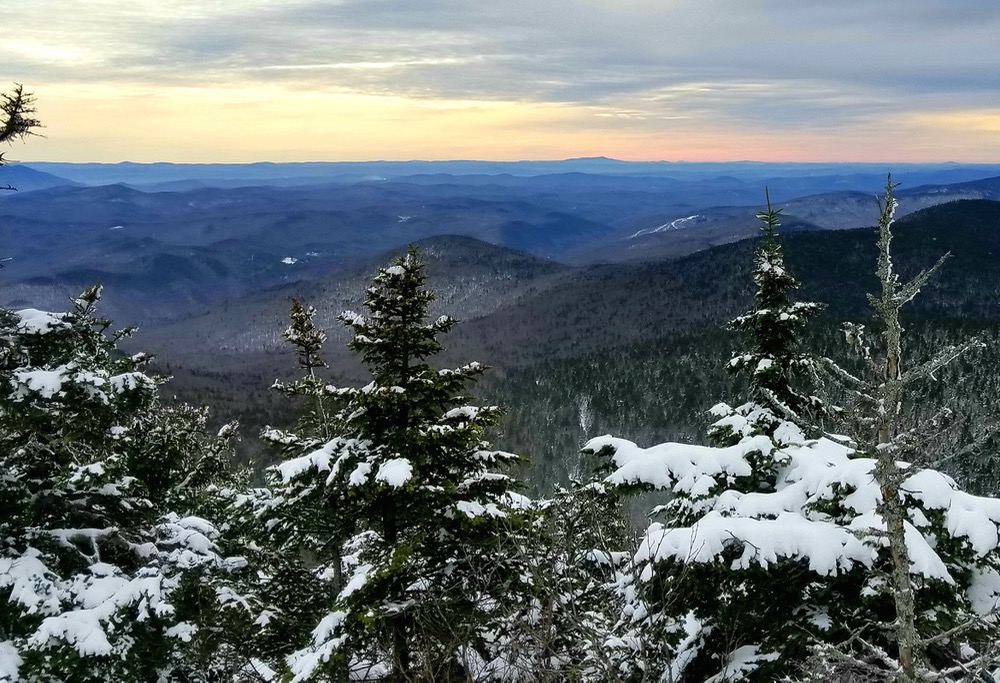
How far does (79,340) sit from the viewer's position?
9.01 metres

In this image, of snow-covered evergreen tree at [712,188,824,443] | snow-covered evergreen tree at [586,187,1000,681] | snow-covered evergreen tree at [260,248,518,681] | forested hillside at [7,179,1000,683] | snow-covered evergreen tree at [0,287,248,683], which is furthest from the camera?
snow-covered evergreen tree at [712,188,824,443]

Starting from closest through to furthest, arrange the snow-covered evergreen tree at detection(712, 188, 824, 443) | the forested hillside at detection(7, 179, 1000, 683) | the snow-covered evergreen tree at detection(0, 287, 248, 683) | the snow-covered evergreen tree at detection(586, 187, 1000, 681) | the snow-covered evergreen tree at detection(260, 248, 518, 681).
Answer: the snow-covered evergreen tree at detection(586, 187, 1000, 681) → the forested hillside at detection(7, 179, 1000, 683) → the snow-covered evergreen tree at detection(0, 287, 248, 683) → the snow-covered evergreen tree at detection(260, 248, 518, 681) → the snow-covered evergreen tree at detection(712, 188, 824, 443)

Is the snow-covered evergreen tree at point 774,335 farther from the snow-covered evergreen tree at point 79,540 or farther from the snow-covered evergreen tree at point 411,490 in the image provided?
the snow-covered evergreen tree at point 79,540

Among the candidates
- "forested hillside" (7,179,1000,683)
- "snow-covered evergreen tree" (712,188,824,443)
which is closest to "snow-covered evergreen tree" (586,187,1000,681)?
"forested hillside" (7,179,1000,683)

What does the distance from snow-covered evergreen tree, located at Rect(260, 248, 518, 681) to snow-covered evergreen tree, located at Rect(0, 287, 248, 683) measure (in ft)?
6.59

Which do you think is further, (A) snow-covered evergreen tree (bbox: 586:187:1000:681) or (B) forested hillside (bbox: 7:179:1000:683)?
(B) forested hillside (bbox: 7:179:1000:683)

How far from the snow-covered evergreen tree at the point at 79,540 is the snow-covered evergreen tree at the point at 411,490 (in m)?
2.01

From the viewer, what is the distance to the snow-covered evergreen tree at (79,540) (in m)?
7.86

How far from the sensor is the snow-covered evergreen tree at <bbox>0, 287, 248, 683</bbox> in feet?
25.8

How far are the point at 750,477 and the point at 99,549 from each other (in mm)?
9453

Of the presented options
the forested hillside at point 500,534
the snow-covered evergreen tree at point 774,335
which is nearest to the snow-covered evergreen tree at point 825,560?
the forested hillside at point 500,534

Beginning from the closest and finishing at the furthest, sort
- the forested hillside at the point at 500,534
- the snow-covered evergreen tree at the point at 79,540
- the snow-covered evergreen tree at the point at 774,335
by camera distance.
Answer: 1. the forested hillside at the point at 500,534
2. the snow-covered evergreen tree at the point at 79,540
3. the snow-covered evergreen tree at the point at 774,335

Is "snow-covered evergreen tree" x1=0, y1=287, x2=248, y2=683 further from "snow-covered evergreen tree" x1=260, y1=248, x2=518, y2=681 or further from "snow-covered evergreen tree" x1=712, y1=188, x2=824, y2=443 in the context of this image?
"snow-covered evergreen tree" x1=712, y1=188, x2=824, y2=443

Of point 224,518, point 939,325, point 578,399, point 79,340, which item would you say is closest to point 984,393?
point 939,325
